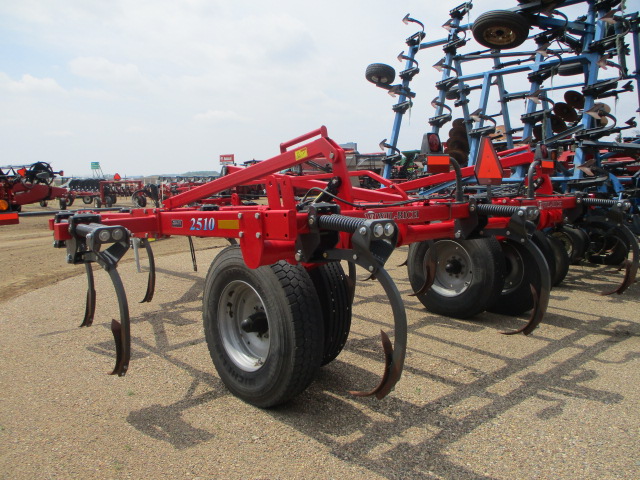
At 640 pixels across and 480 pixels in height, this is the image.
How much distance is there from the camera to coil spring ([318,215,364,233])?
2301mm

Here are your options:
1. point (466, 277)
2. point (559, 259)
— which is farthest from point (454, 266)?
point (559, 259)

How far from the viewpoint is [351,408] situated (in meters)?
2.85

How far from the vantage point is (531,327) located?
3.41 metres

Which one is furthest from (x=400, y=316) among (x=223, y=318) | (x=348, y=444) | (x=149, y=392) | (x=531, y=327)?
(x=149, y=392)

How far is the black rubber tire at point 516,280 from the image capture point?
15.3 feet

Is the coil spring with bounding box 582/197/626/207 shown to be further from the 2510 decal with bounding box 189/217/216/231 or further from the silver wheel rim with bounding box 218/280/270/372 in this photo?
the 2510 decal with bounding box 189/217/216/231

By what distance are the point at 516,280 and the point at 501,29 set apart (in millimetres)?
4193

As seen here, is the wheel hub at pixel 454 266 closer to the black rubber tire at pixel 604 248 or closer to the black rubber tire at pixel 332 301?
the black rubber tire at pixel 332 301

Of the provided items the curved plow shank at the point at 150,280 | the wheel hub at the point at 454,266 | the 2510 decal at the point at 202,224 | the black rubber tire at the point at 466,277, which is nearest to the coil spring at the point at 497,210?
the black rubber tire at the point at 466,277

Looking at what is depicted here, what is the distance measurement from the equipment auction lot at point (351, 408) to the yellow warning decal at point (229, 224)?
1.08 m

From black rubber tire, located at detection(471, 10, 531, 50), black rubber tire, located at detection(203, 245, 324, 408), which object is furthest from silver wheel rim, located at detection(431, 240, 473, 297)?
black rubber tire, located at detection(471, 10, 531, 50)

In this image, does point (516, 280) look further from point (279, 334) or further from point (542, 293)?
point (279, 334)

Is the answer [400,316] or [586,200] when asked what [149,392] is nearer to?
[400,316]

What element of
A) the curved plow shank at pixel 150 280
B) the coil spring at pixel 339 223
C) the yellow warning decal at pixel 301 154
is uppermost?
the yellow warning decal at pixel 301 154
